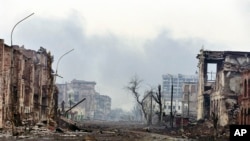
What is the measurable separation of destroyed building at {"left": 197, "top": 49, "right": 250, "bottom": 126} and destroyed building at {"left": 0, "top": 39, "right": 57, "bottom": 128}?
69.8 feet

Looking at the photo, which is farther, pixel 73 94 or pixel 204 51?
pixel 73 94

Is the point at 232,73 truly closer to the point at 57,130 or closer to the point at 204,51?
the point at 204,51

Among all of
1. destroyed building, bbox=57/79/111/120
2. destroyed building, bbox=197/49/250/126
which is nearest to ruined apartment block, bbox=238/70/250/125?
destroyed building, bbox=197/49/250/126

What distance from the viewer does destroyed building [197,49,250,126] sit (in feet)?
200

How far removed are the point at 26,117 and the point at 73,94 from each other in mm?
108188

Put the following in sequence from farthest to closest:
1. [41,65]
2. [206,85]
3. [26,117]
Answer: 1. [206,85]
2. [41,65]
3. [26,117]

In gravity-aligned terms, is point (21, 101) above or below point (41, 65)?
below

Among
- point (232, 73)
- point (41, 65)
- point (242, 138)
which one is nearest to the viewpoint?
point (242, 138)

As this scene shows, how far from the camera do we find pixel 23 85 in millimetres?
54812

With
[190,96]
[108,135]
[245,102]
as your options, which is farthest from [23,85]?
[190,96]

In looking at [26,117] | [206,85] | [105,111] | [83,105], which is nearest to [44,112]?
[26,117]

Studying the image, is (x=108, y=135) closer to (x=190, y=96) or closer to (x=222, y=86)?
(x=222, y=86)

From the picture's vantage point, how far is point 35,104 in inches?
2468

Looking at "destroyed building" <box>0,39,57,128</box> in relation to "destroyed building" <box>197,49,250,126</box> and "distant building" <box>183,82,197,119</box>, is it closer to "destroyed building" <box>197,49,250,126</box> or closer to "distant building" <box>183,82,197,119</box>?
"destroyed building" <box>197,49,250,126</box>
